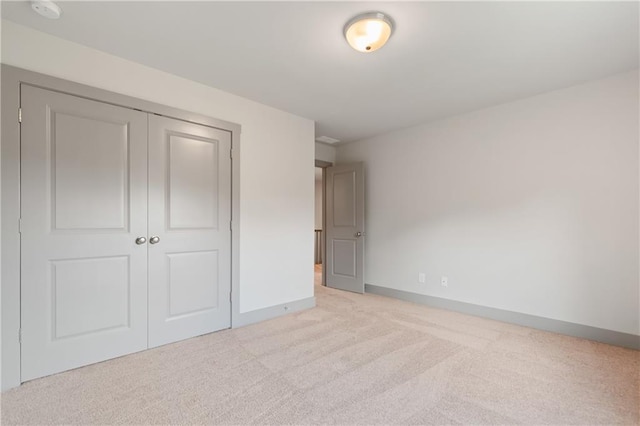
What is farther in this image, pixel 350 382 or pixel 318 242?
pixel 318 242

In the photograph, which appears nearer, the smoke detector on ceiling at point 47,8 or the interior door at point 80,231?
the smoke detector on ceiling at point 47,8

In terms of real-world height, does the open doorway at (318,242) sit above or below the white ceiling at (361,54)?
below

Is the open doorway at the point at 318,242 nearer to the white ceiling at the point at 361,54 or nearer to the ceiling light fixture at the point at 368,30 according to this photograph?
the white ceiling at the point at 361,54

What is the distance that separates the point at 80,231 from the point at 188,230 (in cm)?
77

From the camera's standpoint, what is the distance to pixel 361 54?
2.29 m

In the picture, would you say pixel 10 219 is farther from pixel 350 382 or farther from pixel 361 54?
pixel 361 54

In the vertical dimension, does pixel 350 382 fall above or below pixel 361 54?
below

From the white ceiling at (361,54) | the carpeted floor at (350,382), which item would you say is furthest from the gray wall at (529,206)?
the carpeted floor at (350,382)

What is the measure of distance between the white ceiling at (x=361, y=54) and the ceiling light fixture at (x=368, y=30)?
5 cm

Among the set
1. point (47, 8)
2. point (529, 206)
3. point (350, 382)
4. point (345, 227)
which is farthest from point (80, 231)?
point (529, 206)

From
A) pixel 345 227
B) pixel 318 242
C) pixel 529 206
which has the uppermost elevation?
pixel 529 206

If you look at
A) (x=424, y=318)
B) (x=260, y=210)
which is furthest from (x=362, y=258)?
(x=260, y=210)

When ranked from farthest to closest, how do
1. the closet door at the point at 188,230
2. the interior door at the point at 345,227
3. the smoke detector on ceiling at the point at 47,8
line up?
1. the interior door at the point at 345,227
2. the closet door at the point at 188,230
3. the smoke detector on ceiling at the point at 47,8

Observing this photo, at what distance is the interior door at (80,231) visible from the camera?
1.99 meters
